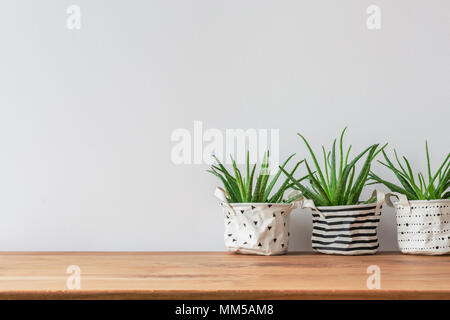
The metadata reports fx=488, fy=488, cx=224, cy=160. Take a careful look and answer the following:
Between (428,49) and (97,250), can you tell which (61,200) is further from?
(428,49)

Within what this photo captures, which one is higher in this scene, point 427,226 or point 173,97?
point 173,97

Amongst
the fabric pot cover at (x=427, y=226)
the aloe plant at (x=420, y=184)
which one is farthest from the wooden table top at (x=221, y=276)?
the aloe plant at (x=420, y=184)

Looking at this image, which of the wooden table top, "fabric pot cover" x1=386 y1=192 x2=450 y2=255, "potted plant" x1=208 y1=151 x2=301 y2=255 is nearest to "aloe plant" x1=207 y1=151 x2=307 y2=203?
"potted plant" x1=208 y1=151 x2=301 y2=255

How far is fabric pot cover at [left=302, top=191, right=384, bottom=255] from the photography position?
0.96 metres

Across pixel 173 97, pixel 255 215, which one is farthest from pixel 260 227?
pixel 173 97

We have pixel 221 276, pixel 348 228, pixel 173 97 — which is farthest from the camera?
pixel 173 97

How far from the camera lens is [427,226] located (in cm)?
96

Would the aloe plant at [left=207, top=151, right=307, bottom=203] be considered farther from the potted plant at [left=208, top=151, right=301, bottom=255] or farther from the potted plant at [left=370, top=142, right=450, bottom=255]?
the potted plant at [left=370, top=142, right=450, bottom=255]

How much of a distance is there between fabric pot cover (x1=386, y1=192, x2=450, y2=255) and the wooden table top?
0.8 inches

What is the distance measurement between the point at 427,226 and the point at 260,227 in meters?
0.33

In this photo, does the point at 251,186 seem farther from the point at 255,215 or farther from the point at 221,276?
the point at 221,276

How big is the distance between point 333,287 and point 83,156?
0.71 metres

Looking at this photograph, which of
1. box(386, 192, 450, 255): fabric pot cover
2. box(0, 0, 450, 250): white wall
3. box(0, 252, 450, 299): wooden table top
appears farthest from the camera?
box(0, 0, 450, 250): white wall
